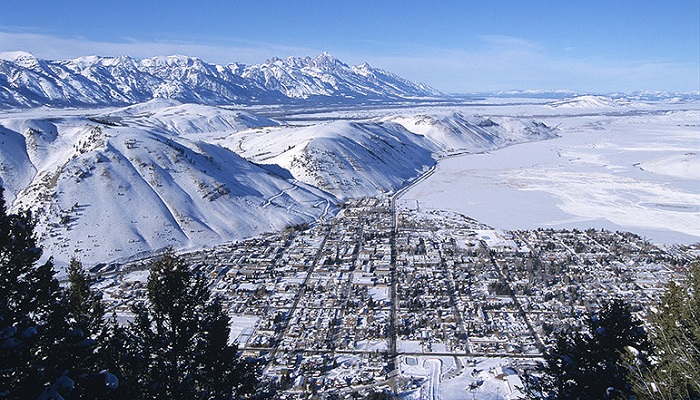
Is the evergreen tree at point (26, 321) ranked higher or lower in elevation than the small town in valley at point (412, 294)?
higher

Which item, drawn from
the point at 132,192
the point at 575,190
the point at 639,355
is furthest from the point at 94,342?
the point at 575,190

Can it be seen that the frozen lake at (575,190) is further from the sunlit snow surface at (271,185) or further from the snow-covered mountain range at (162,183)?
the snow-covered mountain range at (162,183)

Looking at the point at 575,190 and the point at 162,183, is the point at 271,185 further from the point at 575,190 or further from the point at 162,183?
the point at 575,190

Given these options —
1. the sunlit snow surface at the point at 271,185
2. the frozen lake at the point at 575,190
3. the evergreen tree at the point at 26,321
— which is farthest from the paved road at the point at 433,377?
the frozen lake at the point at 575,190

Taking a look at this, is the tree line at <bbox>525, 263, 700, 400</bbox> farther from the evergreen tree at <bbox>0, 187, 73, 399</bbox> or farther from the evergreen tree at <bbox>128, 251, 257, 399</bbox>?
the evergreen tree at <bbox>0, 187, 73, 399</bbox>

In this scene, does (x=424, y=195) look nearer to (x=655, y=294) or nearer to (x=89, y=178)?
(x=655, y=294)

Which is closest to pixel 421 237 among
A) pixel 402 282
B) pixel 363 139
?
pixel 402 282
